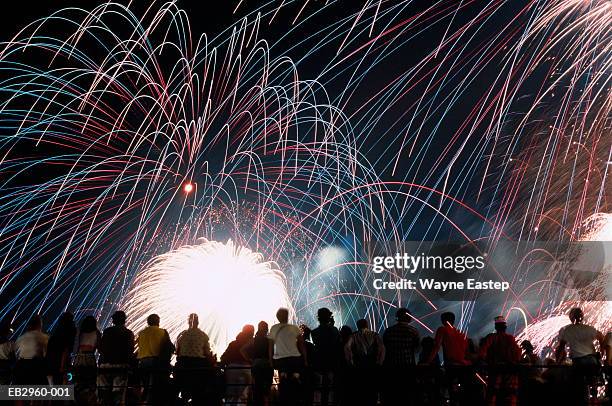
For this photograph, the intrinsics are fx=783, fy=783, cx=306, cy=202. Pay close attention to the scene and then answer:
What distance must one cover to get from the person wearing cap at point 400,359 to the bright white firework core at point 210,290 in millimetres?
15492

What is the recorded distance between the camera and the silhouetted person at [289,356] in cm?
1444

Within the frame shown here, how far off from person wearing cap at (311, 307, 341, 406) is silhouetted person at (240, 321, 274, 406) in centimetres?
86

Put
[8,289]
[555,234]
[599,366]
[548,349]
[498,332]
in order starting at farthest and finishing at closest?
1. [8,289]
2. [555,234]
3. [548,349]
4. [498,332]
5. [599,366]

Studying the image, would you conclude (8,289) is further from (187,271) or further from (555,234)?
(555,234)

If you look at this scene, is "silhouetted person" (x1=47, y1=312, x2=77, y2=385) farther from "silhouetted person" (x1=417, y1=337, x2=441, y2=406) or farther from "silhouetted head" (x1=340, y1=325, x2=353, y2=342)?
"silhouetted person" (x1=417, y1=337, x2=441, y2=406)

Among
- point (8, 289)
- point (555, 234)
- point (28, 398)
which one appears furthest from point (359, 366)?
point (8, 289)

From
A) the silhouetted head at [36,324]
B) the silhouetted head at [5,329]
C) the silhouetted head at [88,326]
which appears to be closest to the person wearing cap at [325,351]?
the silhouetted head at [88,326]

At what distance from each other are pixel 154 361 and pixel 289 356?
259 cm

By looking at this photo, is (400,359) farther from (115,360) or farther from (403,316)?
(115,360)

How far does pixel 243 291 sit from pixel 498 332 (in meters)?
17.1

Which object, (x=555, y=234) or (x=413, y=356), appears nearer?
(x=413, y=356)

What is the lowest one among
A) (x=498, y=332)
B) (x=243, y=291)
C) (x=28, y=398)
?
(x=28, y=398)

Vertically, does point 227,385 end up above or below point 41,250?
below

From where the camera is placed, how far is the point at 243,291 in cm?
3081
